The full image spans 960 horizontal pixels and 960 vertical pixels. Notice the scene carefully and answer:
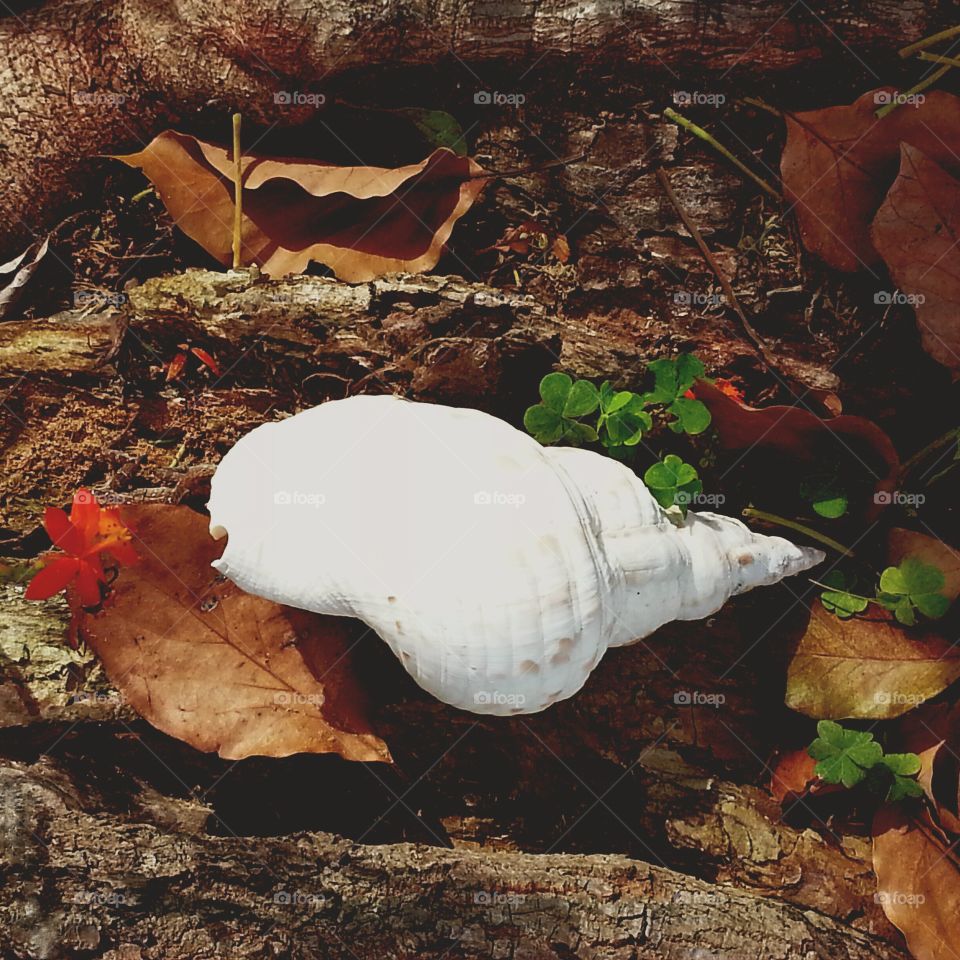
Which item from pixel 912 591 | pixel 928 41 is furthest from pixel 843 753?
pixel 928 41

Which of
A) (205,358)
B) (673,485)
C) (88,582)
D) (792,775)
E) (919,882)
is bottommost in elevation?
(919,882)

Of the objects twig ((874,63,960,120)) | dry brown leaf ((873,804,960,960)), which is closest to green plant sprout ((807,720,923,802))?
dry brown leaf ((873,804,960,960))

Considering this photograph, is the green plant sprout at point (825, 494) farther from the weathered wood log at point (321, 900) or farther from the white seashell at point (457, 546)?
the weathered wood log at point (321, 900)

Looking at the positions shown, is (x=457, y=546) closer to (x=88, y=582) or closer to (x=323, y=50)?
(x=88, y=582)

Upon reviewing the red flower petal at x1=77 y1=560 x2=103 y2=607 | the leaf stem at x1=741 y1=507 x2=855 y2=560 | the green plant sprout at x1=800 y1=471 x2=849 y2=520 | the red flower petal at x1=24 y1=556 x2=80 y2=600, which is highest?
the red flower petal at x1=24 y1=556 x2=80 y2=600

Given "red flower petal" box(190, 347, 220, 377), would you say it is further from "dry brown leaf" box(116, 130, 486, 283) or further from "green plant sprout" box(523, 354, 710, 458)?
"green plant sprout" box(523, 354, 710, 458)

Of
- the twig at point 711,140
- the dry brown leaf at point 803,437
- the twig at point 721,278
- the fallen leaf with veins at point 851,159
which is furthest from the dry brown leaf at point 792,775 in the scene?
the twig at point 711,140

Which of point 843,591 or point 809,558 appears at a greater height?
point 809,558

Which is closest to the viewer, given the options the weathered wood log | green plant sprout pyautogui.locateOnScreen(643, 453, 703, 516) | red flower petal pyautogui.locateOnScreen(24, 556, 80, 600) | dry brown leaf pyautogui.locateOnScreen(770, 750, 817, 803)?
the weathered wood log
